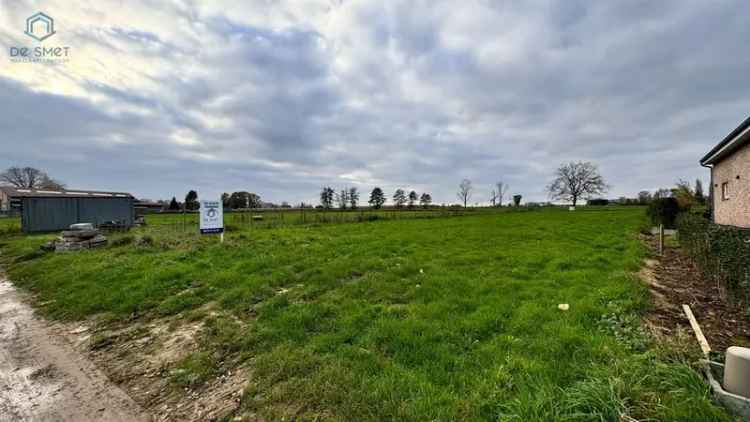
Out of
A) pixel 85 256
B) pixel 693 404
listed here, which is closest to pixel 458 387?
pixel 693 404

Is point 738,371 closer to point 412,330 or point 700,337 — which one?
point 700,337

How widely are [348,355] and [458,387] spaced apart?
3.67 feet

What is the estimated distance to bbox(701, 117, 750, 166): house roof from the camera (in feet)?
21.9

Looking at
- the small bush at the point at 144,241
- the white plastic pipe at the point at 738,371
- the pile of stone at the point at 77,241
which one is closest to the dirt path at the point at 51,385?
the white plastic pipe at the point at 738,371

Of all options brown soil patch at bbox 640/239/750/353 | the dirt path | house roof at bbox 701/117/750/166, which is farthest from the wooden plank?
house roof at bbox 701/117/750/166

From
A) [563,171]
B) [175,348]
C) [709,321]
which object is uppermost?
[563,171]

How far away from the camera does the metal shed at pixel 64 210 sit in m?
15.2

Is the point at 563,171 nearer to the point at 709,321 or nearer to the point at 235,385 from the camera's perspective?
the point at 709,321

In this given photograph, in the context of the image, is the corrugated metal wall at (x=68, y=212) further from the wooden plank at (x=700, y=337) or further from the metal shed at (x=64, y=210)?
the wooden plank at (x=700, y=337)

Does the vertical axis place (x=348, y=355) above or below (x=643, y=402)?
below

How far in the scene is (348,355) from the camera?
2.88 m

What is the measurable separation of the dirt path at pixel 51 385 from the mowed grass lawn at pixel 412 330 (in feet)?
1.60

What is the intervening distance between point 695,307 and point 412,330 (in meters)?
4.18

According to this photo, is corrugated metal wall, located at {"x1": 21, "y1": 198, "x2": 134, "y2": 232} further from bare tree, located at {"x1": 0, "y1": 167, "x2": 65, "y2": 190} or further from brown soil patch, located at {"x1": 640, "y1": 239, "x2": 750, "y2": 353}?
bare tree, located at {"x1": 0, "y1": 167, "x2": 65, "y2": 190}
